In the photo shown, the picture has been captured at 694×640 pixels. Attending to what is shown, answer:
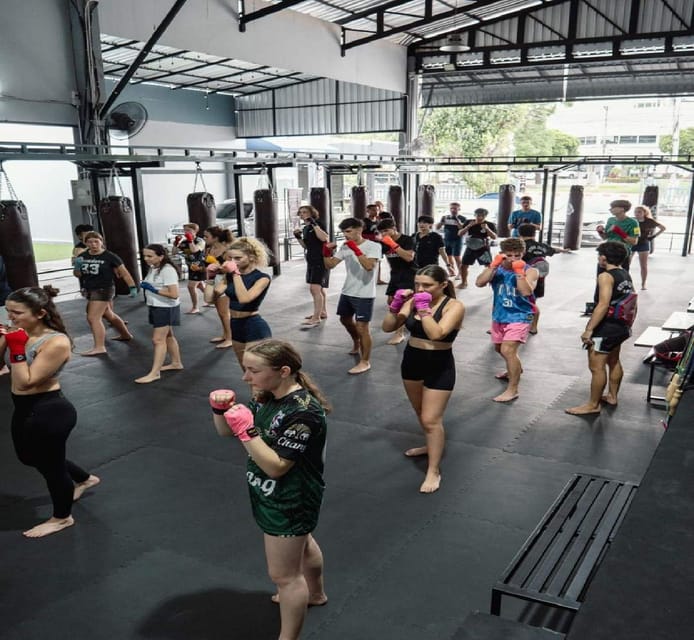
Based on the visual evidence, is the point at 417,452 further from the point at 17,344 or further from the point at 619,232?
the point at 619,232

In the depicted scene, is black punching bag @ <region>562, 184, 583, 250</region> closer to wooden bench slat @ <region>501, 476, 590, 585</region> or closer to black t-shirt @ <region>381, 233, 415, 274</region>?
black t-shirt @ <region>381, 233, 415, 274</region>

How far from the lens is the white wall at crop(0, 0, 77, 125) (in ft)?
31.5

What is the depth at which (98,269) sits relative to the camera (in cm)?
688

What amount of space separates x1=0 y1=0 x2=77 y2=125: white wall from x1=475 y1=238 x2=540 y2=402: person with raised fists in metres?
8.24

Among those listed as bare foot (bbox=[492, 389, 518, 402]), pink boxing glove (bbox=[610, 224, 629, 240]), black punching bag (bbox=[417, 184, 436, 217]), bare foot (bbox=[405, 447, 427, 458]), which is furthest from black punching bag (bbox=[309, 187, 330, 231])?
bare foot (bbox=[405, 447, 427, 458])

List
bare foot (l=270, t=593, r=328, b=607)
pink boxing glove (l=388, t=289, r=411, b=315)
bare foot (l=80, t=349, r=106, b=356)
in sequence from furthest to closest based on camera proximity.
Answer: bare foot (l=80, t=349, r=106, b=356), pink boxing glove (l=388, t=289, r=411, b=315), bare foot (l=270, t=593, r=328, b=607)

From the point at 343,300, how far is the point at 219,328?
280cm

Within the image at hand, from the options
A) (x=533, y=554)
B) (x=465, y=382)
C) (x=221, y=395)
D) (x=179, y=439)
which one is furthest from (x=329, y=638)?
(x=465, y=382)

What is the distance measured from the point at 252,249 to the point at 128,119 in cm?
631

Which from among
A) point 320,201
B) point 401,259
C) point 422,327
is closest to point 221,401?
point 422,327

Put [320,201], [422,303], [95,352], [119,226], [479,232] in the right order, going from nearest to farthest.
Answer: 1. [422,303]
2. [95,352]
3. [119,226]
4. [479,232]
5. [320,201]

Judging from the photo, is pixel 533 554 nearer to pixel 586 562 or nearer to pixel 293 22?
pixel 586 562

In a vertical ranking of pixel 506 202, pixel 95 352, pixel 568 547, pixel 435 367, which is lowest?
pixel 95 352

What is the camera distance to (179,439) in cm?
497
